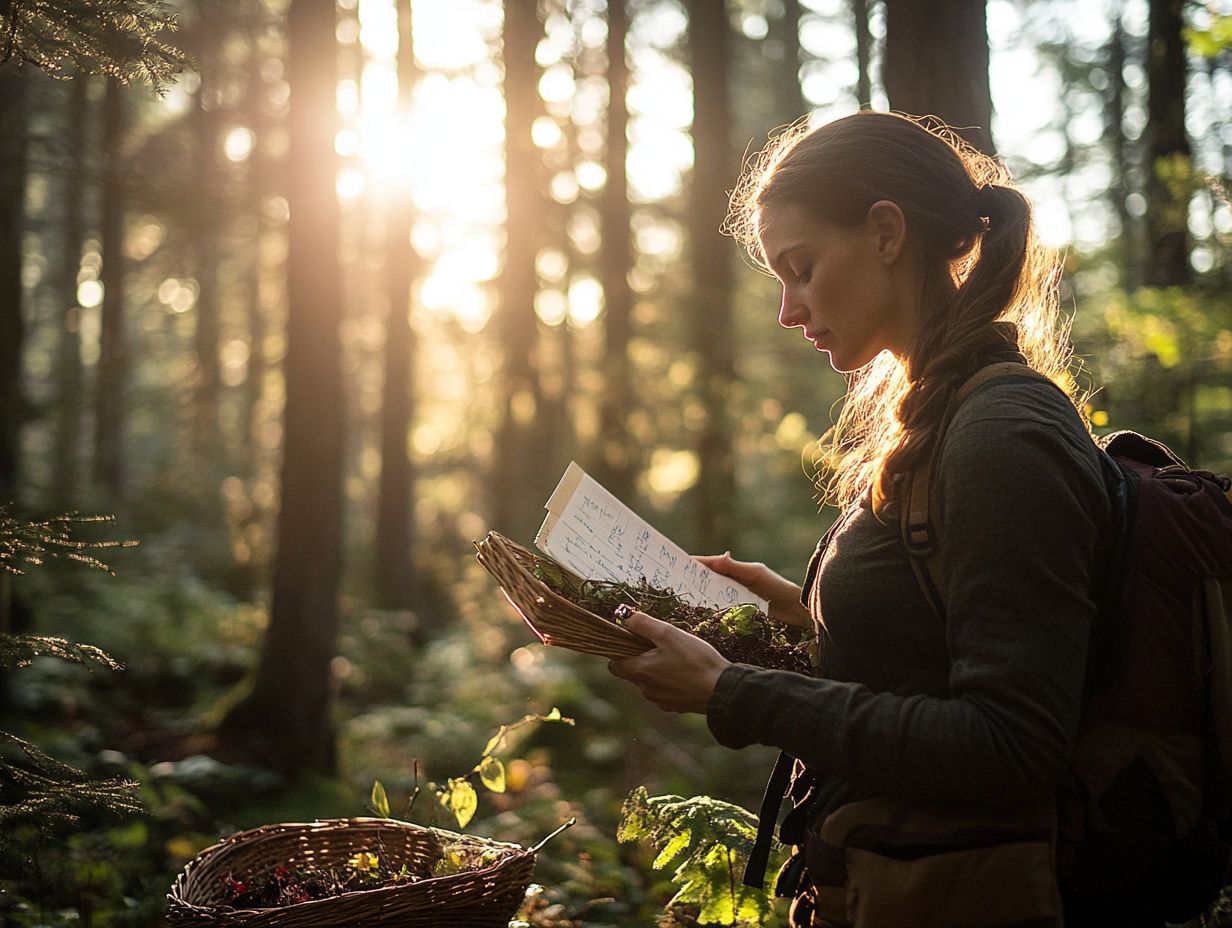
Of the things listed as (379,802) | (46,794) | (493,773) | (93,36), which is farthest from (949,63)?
(46,794)

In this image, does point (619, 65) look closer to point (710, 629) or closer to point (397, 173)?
point (397, 173)

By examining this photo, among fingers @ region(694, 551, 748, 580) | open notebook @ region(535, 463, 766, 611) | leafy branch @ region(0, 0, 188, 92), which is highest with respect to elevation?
leafy branch @ region(0, 0, 188, 92)

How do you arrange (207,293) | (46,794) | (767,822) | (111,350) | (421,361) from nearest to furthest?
(767,822) < (46,794) < (111,350) < (207,293) < (421,361)

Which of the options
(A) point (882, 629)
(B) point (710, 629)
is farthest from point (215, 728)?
(A) point (882, 629)

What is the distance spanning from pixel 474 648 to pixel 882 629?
9.84m

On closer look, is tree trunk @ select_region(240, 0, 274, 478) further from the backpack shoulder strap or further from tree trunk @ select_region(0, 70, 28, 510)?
the backpack shoulder strap

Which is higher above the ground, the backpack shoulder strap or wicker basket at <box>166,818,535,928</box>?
the backpack shoulder strap

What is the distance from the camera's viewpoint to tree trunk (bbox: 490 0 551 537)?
1440 cm

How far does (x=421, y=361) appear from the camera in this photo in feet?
77.3

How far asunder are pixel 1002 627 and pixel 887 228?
880 mm

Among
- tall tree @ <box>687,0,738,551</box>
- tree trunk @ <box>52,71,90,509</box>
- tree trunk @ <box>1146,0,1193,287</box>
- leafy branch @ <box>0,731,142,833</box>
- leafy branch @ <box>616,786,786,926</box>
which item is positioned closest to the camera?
leafy branch @ <box>0,731,142,833</box>

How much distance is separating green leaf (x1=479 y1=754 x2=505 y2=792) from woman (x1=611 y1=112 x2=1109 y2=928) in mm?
1410

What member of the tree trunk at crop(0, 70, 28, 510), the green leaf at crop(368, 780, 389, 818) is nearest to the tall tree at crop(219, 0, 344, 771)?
the tree trunk at crop(0, 70, 28, 510)

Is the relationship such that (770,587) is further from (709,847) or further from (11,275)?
(11,275)
